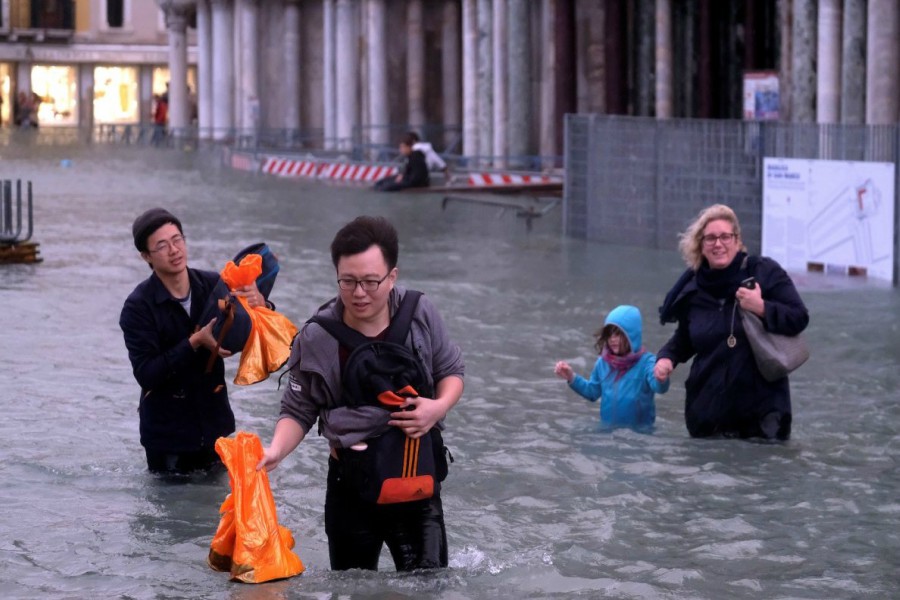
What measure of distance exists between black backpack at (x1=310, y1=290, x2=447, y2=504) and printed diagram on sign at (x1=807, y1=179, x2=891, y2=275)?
11146mm

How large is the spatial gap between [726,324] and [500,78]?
24.8 meters

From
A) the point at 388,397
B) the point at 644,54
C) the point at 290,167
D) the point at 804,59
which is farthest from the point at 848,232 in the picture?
the point at 290,167

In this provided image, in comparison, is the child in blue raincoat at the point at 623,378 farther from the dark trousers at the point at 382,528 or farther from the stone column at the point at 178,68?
the stone column at the point at 178,68

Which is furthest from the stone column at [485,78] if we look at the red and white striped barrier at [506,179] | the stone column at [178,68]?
the stone column at [178,68]

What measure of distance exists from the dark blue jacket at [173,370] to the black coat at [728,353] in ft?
7.55

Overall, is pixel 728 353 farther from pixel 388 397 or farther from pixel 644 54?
pixel 644 54

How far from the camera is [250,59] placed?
1875 inches

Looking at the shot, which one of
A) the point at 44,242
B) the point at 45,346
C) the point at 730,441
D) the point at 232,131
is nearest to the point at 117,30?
the point at 232,131

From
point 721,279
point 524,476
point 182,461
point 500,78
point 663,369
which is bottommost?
point 524,476

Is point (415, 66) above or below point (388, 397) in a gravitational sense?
above

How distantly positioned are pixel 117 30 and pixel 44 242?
2241 inches

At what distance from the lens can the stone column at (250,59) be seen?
47406 mm

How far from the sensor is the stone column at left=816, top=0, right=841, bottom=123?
23109mm

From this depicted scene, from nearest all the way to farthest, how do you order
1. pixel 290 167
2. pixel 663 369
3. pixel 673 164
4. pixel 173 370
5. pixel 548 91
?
pixel 173 370 → pixel 663 369 → pixel 673 164 → pixel 548 91 → pixel 290 167
